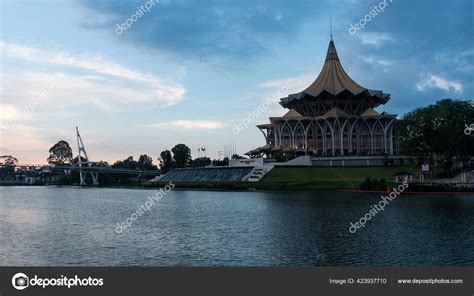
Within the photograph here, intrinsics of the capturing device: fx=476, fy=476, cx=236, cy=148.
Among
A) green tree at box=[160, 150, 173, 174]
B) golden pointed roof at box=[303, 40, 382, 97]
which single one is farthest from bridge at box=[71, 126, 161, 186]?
golden pointed roof at box=[303, 40, 382, 97]

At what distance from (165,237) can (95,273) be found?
12918mm

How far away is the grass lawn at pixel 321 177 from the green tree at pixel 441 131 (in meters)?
8.58

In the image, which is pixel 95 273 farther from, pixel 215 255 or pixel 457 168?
pixel 457 168

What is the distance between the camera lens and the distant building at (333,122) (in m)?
133

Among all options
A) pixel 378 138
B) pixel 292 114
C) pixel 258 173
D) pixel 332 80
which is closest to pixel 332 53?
pixel 332 80

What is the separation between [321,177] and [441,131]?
2619 cm

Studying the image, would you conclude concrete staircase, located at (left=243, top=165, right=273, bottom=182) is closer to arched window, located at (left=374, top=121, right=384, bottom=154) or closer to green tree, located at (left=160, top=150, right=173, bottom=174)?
arched window, located at (left=374, top=121, right=384, bottom=154)

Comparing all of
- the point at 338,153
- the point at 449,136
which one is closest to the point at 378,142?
the point at 338,153

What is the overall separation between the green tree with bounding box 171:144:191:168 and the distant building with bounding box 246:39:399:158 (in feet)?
114

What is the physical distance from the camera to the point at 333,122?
133875 millimetres

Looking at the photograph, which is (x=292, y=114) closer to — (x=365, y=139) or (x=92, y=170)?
(x=365, y=139)

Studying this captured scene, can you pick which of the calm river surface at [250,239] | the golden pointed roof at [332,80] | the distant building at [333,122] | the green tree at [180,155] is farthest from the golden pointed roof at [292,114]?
the calm river surface at [250,239]

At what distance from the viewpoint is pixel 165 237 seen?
33219mm

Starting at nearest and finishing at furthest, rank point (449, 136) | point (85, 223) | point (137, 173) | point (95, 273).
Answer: point (95, 273)
point (85, 223)
point (449, 136)
point (137, 173)
